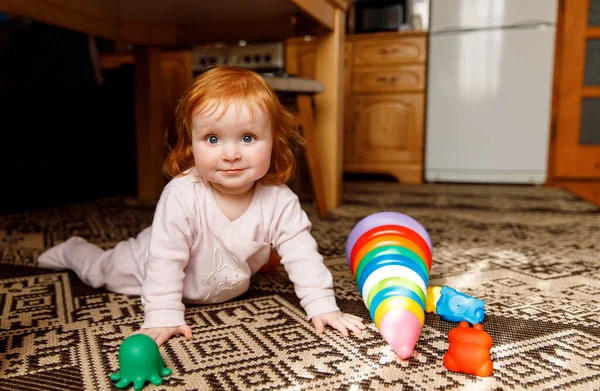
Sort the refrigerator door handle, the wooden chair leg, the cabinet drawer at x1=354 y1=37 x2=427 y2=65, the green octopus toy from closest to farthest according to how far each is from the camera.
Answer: the green octopus toy → the wooden chair leg → the refrigerator door handle → the cabinet drawer at x1=354 y1=37 x2=427 y2=65

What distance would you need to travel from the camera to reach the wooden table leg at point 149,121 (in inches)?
72.6

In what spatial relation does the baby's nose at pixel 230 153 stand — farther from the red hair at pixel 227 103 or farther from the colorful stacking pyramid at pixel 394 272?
the colorful stacking pyramid at pixel 394 272

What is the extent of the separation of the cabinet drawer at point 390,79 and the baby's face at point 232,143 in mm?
2218

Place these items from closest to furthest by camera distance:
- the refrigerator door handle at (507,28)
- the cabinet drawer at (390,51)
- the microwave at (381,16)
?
the refrigerator door handle at (507,28) < the cabinet drawer at (390,51) < the microwave at (381,16)

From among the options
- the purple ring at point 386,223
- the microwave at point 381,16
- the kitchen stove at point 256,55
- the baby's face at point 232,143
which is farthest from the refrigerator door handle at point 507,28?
the baby's face at point 232,143

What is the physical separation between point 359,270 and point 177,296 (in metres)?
0.26

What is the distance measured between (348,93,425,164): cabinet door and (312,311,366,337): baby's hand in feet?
7.15

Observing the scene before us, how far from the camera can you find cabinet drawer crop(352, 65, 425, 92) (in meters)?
2.70

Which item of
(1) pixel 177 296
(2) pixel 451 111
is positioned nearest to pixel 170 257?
(1) pixel 177 296

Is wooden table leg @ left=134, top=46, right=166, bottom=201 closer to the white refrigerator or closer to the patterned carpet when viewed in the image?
the patterned carpet

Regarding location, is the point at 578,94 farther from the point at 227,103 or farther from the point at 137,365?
the point at 137,365

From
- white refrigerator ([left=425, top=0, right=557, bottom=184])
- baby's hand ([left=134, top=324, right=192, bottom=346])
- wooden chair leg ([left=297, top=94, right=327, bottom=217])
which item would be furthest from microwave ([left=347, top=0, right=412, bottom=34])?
baby's hand ([left=134, top=324, right=192, bottom=346])

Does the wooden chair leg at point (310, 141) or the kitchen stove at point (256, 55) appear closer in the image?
the wooden chair leg at point (310, 141)

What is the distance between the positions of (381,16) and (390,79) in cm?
44
